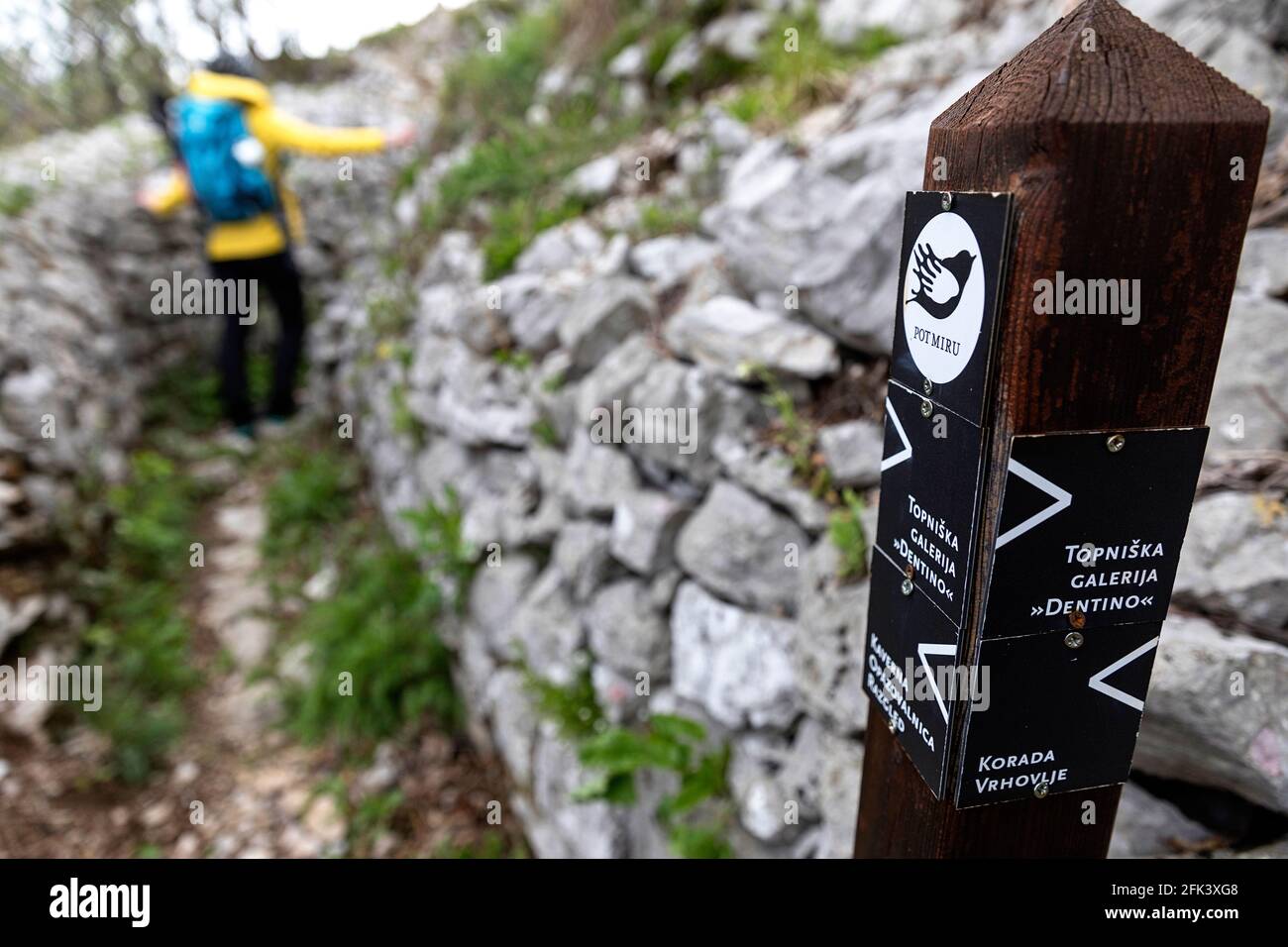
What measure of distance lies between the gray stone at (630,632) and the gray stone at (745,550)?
0.43 meters

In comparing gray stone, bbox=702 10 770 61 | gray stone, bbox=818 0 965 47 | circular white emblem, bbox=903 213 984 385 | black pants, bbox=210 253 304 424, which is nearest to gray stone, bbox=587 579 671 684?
circular white emblem, bbox=903 213 984 385

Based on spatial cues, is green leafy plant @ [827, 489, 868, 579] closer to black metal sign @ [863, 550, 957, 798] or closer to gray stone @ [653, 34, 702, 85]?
black metal sign @ [863, 550, 957, 798]

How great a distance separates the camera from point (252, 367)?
9141mm

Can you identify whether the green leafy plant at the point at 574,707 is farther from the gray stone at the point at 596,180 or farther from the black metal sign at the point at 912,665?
the gray stone at the point at 596,180

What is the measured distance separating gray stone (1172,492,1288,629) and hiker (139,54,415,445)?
701 cm

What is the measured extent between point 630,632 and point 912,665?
2.21 meters

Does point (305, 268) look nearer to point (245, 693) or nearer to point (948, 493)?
point (245, 693)

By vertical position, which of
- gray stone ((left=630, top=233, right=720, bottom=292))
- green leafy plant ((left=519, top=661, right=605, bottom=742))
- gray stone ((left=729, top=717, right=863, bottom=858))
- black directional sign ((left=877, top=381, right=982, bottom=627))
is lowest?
green leafy plant ((left=519, top=661, right=605, bottom=742))

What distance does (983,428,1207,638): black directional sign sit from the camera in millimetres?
1250

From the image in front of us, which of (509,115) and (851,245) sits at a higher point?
(509,115)

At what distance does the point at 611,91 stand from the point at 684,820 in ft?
19.8

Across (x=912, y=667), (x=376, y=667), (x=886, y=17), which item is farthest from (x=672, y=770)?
(x=886, y=17)

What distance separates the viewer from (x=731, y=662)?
10.3 ft
